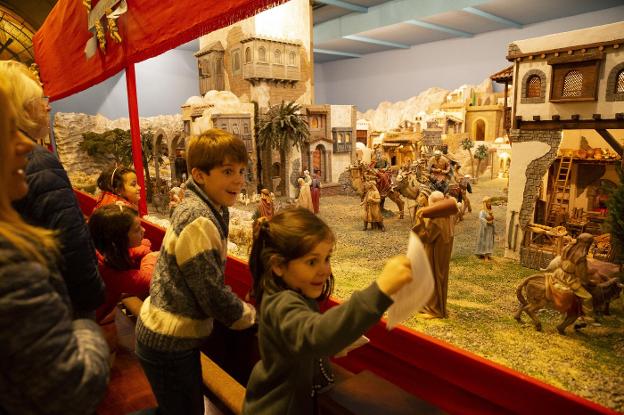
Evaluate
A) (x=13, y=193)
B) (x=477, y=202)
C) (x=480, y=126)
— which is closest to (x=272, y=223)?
(x=13, y=193)

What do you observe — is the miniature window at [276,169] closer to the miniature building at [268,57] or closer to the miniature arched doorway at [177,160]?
the miniature building at [268,57]

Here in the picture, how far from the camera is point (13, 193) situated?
1.01m

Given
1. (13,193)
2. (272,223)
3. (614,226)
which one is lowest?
(614,226)

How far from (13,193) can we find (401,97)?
15517mm

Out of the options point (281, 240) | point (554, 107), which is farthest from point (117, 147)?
point (281, 240)

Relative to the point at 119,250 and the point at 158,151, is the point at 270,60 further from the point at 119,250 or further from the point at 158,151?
the point at 119,250

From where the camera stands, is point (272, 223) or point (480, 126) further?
point (480, 126)

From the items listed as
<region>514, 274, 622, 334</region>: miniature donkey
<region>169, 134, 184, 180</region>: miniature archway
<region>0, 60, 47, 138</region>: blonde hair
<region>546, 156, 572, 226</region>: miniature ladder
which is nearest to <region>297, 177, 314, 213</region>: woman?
<region>169, 134, 184, 180</region>: miniature archway

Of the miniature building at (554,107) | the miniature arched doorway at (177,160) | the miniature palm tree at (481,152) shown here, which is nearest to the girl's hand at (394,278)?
the miniature building at (554,107)

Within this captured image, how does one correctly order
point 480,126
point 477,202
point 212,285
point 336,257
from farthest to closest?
point 480,126 → point 477,202 → point 336,257 → point 212,285

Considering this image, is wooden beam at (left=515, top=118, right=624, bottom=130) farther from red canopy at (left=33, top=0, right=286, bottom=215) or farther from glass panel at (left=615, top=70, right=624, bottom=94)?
red canopy at (left=33, top=0, right=286, bottom=215)

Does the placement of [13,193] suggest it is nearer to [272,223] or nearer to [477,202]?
[272,223]

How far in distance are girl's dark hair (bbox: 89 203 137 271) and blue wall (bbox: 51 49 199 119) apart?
9960 millimetres

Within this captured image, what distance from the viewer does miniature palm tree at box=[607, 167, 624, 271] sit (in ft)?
15.4
